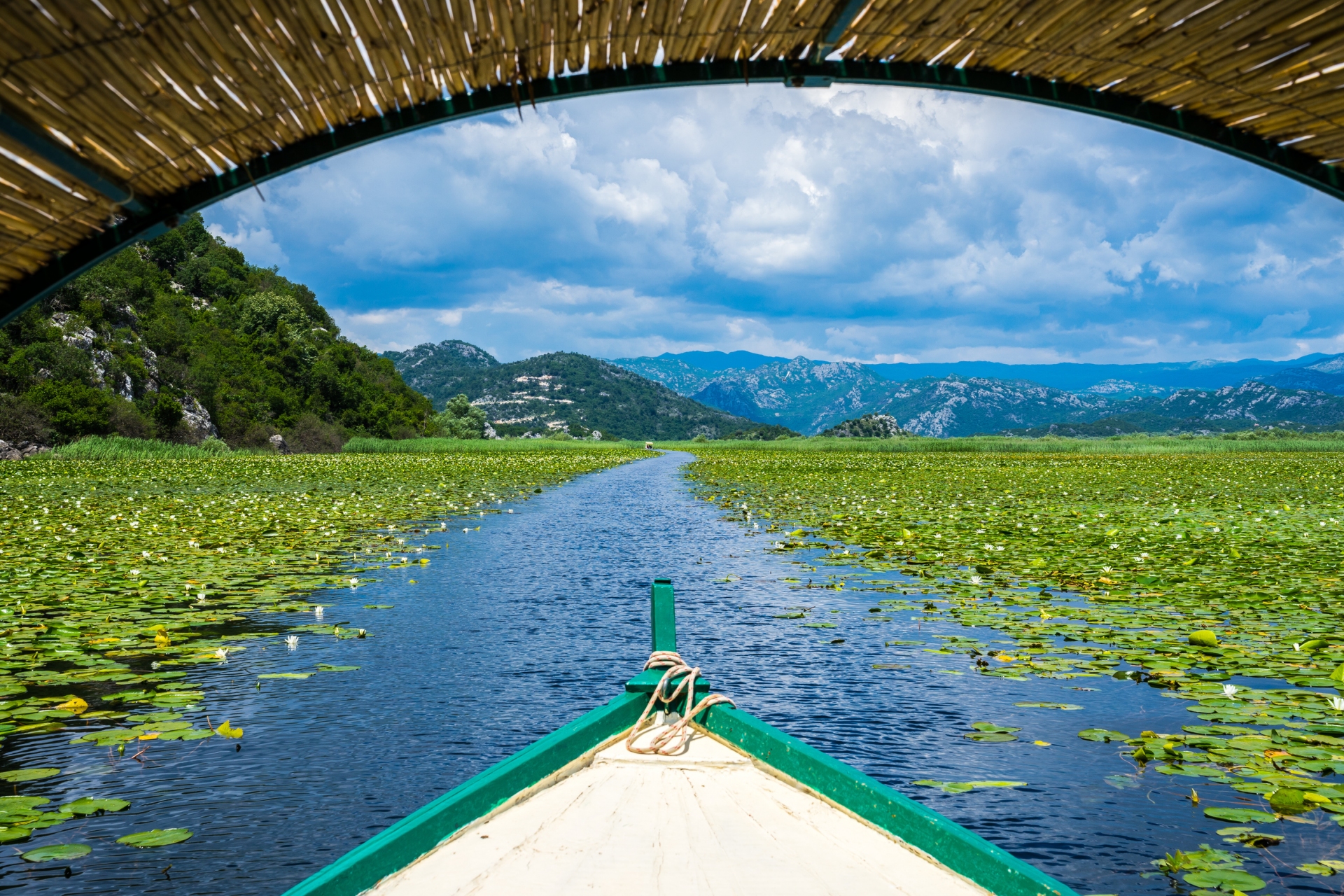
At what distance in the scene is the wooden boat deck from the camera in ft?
7.65

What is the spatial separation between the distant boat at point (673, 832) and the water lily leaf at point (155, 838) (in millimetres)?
1612

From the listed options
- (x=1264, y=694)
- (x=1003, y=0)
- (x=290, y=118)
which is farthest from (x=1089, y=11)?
(x=1264, y=694)

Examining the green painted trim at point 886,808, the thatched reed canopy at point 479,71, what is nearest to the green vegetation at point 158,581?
the thatched reed canopy at point 479,71

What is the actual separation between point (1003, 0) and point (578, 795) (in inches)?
117

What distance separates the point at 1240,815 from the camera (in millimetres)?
3391

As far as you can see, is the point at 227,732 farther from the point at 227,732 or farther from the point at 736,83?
the point at 736,83

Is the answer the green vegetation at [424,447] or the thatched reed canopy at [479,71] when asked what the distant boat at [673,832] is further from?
the green vegetation at [424,447]

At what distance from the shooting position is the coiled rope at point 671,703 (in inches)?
131

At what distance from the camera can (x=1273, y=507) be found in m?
14.7

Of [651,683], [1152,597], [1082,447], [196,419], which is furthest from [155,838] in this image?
[1082,447]

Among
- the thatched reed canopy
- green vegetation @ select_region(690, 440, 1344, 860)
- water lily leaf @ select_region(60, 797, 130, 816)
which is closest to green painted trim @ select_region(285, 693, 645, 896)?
water lily leaf @ select_region(60, 797, 130, 816)

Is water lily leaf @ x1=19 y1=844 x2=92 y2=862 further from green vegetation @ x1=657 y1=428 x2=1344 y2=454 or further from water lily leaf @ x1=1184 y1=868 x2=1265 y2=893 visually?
green vegetation @ x1=657 y1=428 x2=1344 y2=454

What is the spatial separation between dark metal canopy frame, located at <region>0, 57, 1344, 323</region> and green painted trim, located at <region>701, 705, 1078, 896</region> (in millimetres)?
2418

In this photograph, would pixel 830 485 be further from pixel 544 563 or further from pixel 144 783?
pixel 144 783
